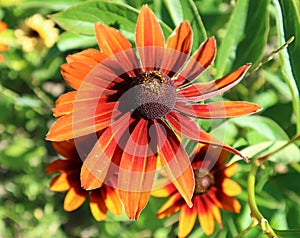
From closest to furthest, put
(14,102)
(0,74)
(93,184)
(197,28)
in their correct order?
(93,184)
(197,28)
(14,102)
(0,74)

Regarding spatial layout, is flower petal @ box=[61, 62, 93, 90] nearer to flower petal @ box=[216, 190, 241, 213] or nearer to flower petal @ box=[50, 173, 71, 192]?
flower petal @ box=[50, 173, 71, 192]

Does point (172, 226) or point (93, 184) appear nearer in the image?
point (93, 184)

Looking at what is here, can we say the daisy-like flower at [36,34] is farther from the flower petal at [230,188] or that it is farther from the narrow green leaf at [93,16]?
the flower petal at [230,188]

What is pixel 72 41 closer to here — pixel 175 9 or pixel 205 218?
pixel 175 9

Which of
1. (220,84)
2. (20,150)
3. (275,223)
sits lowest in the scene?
(20,150)

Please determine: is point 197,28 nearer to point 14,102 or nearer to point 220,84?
point 220,84

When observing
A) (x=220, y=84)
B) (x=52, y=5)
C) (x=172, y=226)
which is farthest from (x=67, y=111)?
(x=172, y=226)
